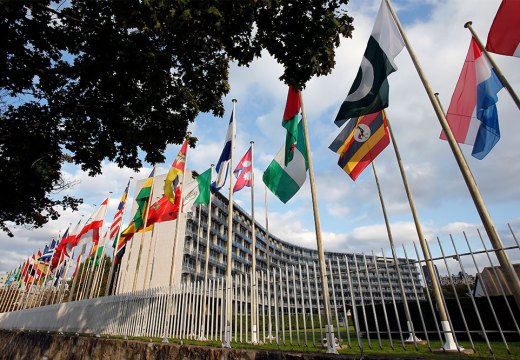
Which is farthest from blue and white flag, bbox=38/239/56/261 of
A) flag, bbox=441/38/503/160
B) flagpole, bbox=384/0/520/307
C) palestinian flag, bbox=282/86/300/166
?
flag, bbox=441/38/503/160

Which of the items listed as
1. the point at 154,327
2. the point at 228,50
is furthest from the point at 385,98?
the point at 154,327

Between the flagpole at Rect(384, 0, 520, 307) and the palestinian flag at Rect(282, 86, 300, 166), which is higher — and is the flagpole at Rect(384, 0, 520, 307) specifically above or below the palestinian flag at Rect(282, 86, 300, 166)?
below

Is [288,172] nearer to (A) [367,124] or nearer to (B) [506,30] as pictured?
(A) [367,124]

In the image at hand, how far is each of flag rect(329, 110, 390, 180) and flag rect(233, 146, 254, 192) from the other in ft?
17.2

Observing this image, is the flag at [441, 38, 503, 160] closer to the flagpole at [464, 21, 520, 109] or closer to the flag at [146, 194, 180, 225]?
the flagpole at [464, 21, 520, 109]

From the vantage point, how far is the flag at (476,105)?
22.2ft

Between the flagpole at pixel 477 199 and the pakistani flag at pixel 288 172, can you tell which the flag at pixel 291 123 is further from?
the flagpole at pixel 477 199

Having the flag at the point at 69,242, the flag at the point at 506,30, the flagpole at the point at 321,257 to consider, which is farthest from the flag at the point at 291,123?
the flag at the point at 69,242

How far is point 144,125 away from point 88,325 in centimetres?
981

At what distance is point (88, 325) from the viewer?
13133 millimetres

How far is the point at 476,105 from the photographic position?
22.8 feet

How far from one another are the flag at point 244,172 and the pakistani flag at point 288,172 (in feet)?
13.4

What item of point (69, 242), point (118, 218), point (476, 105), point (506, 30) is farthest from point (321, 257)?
point (69, 242)

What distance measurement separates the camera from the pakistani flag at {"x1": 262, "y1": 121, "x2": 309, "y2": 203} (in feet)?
28.4
